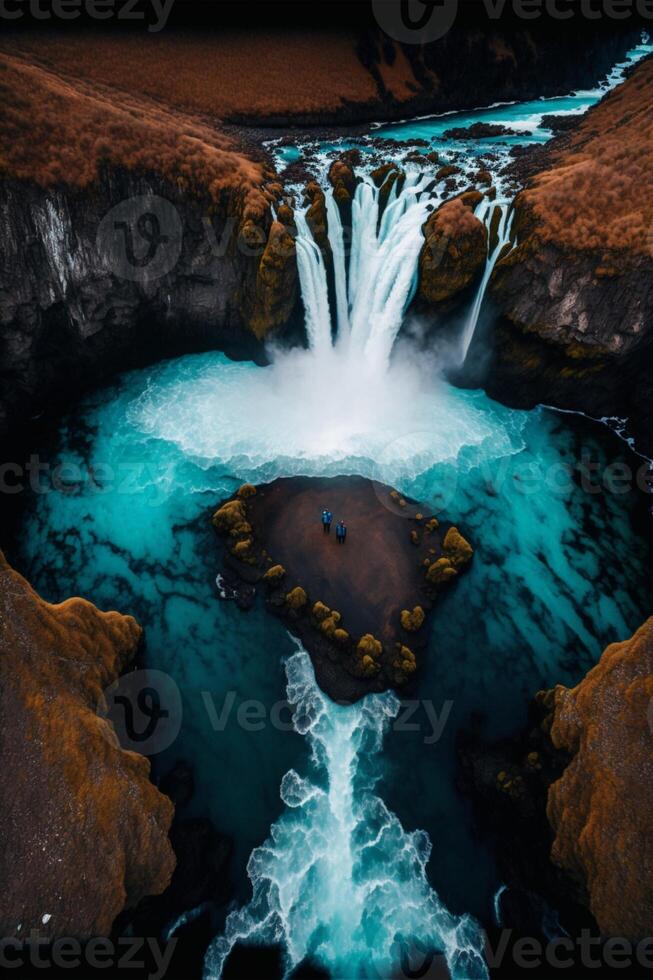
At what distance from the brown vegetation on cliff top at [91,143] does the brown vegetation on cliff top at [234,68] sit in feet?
30.3

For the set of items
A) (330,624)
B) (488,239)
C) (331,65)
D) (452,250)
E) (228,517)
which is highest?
(331,65)

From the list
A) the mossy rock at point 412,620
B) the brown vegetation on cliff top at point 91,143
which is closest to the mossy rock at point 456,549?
the mossy rock at point 412,620

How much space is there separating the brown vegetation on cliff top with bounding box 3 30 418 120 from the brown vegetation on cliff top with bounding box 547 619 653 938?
7135cm

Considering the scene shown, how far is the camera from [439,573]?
105ft

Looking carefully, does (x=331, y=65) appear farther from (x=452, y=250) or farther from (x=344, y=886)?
(x=344, y=886)

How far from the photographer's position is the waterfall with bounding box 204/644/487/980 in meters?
20.2

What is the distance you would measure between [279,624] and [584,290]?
36.0 metres

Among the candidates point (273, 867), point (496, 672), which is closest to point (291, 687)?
point (273, 867)

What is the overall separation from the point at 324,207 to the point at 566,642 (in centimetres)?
4166

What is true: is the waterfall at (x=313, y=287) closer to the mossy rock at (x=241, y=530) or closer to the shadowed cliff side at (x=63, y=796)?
the mossy rock at (x=241, y=530)

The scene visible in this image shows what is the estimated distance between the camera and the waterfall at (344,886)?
20.2 metres

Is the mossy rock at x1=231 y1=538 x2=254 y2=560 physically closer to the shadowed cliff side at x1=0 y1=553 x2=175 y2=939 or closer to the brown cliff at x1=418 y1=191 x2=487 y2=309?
the shadowed cliff side at x1=0 y1=553 x2=175 y2=939

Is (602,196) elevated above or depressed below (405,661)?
above

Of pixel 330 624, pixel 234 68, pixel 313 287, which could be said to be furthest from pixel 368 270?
pixel 234 68
